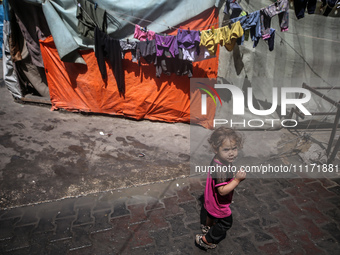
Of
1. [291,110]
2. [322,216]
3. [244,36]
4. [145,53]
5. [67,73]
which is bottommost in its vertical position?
[322,216]

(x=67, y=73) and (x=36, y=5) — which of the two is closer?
(x=36, y=5)

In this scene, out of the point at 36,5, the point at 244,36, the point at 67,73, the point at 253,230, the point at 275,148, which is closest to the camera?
the point at 253,230

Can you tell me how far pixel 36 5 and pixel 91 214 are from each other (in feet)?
20.1

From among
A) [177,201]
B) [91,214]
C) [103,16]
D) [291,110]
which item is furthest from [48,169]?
[291,110]

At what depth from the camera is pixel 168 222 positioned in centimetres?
428

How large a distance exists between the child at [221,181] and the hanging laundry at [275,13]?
3343 mm

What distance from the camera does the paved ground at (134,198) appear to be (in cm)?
389

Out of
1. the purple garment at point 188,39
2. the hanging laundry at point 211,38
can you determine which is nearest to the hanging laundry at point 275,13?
the hanging laundry at point 211,38

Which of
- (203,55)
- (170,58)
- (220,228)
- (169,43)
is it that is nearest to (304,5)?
(203,55)

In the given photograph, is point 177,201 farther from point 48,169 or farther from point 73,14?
point 73,14

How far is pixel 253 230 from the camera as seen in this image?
4.18 metres

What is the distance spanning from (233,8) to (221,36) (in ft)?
2.61

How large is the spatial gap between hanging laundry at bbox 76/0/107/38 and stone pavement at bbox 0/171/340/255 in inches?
177

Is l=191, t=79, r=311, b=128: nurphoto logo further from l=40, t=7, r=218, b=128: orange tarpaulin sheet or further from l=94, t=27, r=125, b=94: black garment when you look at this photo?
l=94, t=27, r=125, b=94: black garment
